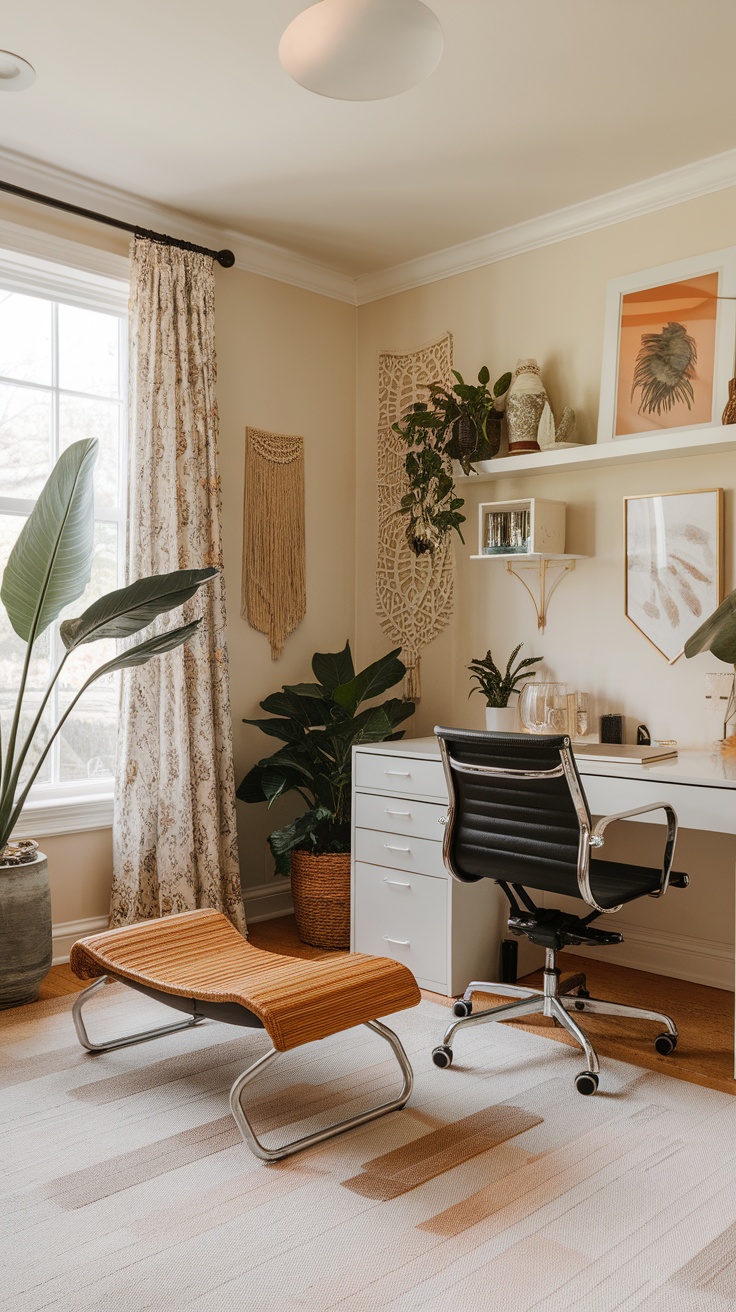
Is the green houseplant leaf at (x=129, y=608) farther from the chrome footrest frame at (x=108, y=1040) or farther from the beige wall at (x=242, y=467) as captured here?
the chrome footrest frame at (x=108, y=1040)

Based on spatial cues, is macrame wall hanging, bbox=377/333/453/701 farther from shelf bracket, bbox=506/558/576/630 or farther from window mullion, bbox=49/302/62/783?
window mullion, bbox=49/302/62/783

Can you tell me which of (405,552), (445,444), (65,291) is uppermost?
(65,291)

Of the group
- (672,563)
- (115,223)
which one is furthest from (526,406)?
(115,223)

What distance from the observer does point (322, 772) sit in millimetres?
3957

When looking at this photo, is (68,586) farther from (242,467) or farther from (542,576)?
(542,576)

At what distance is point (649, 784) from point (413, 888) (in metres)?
0.93

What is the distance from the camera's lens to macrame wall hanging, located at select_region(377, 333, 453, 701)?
14.0ft

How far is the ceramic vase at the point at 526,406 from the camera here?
12.4ft

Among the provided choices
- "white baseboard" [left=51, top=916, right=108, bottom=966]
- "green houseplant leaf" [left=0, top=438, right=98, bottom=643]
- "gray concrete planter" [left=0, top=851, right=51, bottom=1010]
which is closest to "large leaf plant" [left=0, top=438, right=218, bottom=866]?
"green houseplant leaf" [left=0, top=438, right=98, bottom=643]

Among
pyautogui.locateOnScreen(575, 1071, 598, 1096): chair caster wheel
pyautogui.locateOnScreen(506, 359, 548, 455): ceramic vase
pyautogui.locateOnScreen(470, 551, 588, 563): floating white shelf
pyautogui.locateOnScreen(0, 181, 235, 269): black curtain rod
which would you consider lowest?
pyautogui.locateOnScreen(575, 1071, 598, 1096): chair caster wheel

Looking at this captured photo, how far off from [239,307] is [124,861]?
2.29 metres

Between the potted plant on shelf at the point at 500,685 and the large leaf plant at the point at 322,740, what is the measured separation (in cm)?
33

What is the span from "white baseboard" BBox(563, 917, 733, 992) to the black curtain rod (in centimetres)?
298

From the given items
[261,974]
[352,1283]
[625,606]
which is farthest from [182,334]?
[352,1283]
